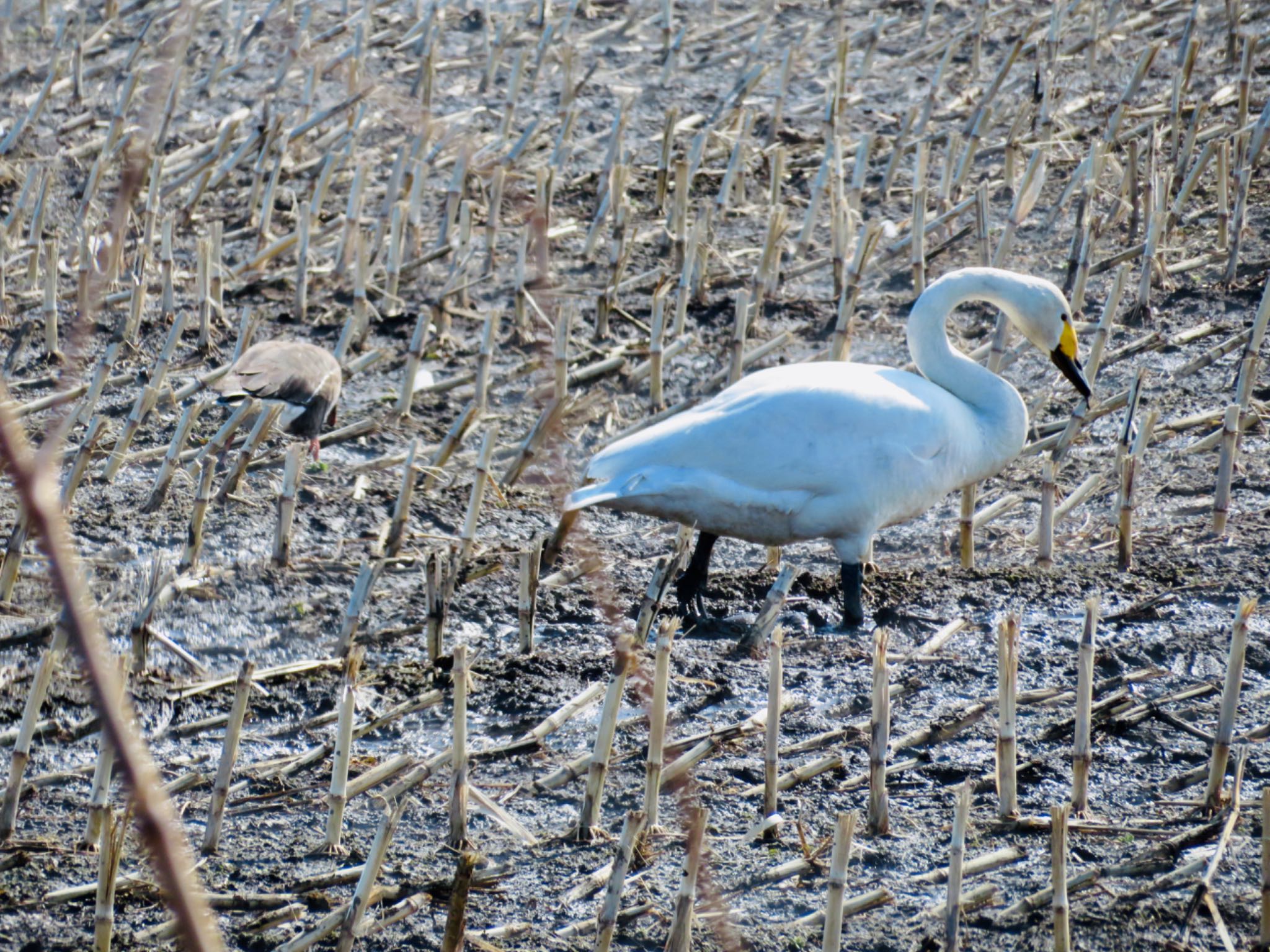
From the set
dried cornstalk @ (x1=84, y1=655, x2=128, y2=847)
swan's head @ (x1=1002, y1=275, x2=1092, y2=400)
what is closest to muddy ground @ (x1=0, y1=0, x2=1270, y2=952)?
dried cornstalk @ (x1=84, y1=655, x2=128, y2=847)

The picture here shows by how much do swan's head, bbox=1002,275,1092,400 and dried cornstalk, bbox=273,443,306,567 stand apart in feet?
8.90

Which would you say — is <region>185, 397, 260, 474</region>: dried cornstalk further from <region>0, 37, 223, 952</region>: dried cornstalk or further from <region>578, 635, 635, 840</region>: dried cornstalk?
<region>0, 37, 223, 952</region>: dried cornstalk

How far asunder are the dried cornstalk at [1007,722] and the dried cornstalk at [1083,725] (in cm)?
15

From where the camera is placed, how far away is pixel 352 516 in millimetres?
6109

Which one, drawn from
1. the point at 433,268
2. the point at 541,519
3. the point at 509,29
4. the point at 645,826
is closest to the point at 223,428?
the point at 541,519

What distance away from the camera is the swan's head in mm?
5715

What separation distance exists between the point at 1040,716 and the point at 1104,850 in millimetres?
822

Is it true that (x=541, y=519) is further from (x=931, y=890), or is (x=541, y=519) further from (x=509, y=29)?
(x=509, y=29)

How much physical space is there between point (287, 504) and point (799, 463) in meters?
1.86

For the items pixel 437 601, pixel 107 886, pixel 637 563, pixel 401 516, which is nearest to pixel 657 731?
pixel 107 886

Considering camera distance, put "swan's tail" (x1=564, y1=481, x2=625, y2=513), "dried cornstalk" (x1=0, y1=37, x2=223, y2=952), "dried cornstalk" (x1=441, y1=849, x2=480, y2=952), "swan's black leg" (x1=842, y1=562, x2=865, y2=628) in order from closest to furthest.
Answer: "dried cornstalk" (x1=0, y1=37, x2=223, y2=952) → "dried cornstalk" (x1=441, y1=849, x2=480, y2=952) → "swan's tail" (x1=564, y1=481, x2=625, y2=513) → "swan's black leg" (x1=842, y1=562, x2=865, y2=628)

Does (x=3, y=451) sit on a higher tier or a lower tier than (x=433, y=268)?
higher

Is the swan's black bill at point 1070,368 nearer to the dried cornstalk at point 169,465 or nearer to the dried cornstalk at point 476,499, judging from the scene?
the dried cornstalk at point 476,499

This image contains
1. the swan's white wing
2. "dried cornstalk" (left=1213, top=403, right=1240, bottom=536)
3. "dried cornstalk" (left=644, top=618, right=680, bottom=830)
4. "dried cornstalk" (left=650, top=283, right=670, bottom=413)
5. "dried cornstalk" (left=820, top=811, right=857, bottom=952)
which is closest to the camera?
"dried cornstalk" (left=820, top=811, right=857, bottom=952)
